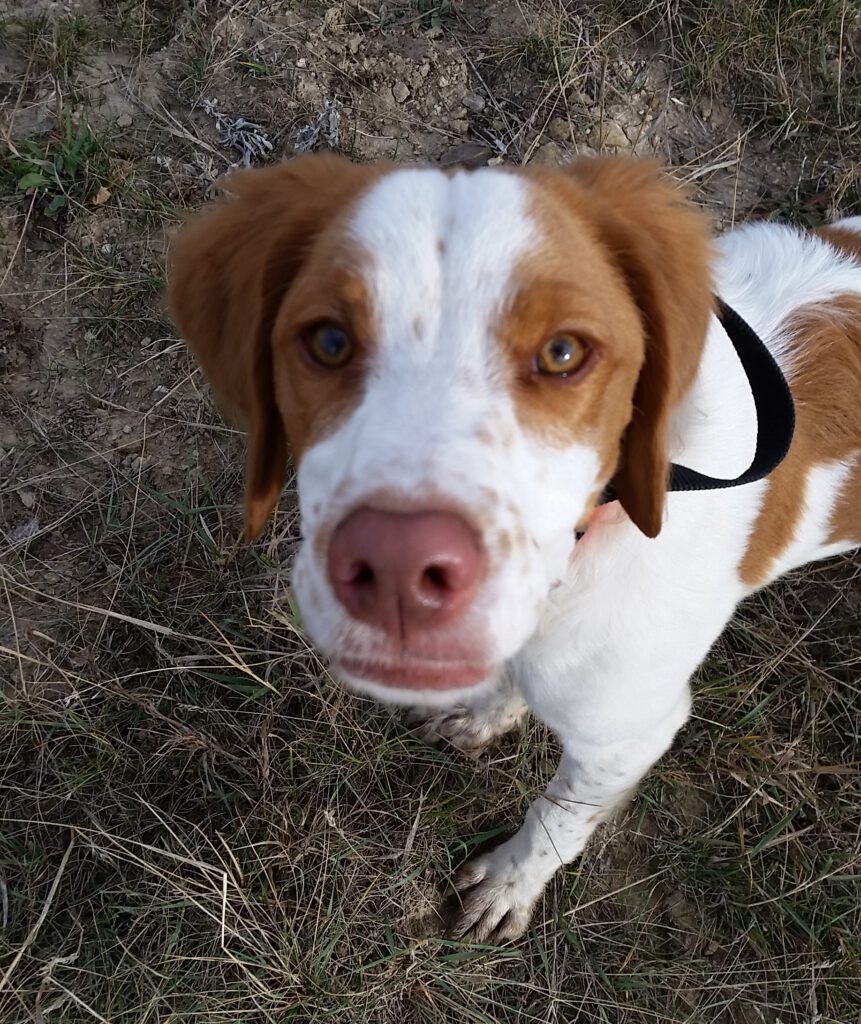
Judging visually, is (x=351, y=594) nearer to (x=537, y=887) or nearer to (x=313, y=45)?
(x=537, y=887)

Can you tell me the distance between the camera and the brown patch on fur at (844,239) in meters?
2.49

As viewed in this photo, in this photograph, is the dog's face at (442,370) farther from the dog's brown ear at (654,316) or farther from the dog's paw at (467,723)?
the dog's paw at (467,723)

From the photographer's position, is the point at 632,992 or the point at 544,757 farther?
the point at 544,757

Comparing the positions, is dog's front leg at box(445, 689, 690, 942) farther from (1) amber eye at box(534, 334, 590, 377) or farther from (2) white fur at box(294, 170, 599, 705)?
(1) amber eye at box(534, 334, 590, 377)

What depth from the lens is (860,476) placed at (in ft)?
8.01

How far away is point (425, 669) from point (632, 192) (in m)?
1.28

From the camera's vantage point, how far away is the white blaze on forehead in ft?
5.38

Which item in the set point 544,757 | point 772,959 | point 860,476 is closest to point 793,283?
point 860,476

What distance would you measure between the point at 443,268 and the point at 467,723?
2075 mm

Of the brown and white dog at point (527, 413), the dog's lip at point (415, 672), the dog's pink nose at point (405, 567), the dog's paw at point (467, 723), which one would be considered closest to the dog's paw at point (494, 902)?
the dog's paw at point (467, 723)

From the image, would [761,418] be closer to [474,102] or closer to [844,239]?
[844,239]

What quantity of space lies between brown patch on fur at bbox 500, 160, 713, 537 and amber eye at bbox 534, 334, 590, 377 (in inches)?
0.7

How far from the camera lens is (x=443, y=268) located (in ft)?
5.41

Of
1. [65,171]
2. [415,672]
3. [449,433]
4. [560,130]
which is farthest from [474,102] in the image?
[415,672]
